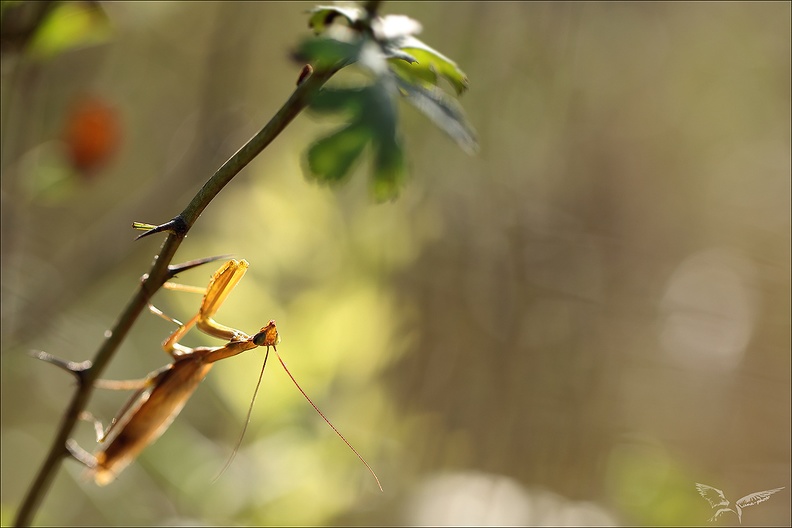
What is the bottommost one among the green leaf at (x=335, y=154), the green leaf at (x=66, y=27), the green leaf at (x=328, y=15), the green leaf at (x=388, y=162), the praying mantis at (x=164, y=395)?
the praying mantis at (x=164, y=395)

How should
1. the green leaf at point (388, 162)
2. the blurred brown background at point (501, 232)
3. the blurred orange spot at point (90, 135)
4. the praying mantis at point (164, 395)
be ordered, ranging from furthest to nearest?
the blurred brown background at point (501, 232) → the blurred orange spot at point (90, 135) → the praying mantis at point (164, 395) → the green leaf at point (388, 162)

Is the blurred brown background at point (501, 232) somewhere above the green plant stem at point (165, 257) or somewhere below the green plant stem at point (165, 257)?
above

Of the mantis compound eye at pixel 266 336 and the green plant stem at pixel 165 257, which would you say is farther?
the mantis compound eye at pixel 266 336

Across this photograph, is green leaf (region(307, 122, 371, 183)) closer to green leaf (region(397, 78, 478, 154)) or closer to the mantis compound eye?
green leaf (region(397, 78, 478, 154))

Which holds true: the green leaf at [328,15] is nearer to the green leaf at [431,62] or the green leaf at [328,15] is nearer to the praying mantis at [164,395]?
the green leaf at [431,62]

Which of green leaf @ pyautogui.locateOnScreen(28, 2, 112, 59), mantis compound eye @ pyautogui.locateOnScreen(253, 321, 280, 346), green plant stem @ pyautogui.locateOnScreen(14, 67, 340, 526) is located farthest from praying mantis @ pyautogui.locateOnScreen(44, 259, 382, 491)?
green leaf @ pyautogui.locateOnScreen(28, 2, 112, 59)

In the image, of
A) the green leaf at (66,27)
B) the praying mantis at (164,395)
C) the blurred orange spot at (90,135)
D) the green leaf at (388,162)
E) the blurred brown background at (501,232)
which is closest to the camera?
the green leaf at (388,162)

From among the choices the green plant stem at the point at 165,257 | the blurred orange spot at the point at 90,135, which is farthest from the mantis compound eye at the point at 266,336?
the blurred orange spot at the point at 90,135

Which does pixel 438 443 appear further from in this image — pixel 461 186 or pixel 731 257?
pixel 731 257
